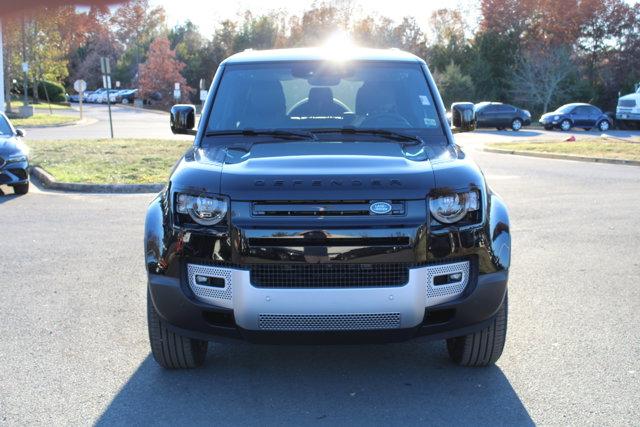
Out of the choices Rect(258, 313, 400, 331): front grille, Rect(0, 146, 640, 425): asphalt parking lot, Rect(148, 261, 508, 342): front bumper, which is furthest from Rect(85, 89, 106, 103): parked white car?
Rect(258, 313, 400, 331): front grille

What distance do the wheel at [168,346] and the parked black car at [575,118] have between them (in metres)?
37.6

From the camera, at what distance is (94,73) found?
89875 millimetres

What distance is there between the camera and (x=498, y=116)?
3859 cm

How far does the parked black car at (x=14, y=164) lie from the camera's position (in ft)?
40.5

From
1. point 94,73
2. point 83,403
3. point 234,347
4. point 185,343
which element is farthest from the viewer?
point 94,73

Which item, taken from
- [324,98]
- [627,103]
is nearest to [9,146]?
[324,98]

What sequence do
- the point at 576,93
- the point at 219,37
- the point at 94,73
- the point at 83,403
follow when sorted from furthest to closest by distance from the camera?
1. the point at 94,73
2. the point at 219,37
3. the point at 576,93
4. the point at 83,403

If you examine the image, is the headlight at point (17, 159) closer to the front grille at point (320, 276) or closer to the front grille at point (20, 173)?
the front grille at point (20, 173)

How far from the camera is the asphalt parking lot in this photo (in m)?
3.80

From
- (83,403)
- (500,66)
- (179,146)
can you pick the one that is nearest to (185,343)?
(83,403)

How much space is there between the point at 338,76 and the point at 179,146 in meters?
17.4

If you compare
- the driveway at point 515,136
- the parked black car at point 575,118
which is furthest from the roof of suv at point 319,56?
the parked black car at point 575,118

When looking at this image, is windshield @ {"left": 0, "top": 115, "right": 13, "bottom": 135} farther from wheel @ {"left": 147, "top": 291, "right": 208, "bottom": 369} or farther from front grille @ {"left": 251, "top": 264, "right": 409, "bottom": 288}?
front grille @ {"left": 251, "top": 264, "right": 409, "bottom": 288}

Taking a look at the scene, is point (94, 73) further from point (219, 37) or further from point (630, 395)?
point (630, 395)
